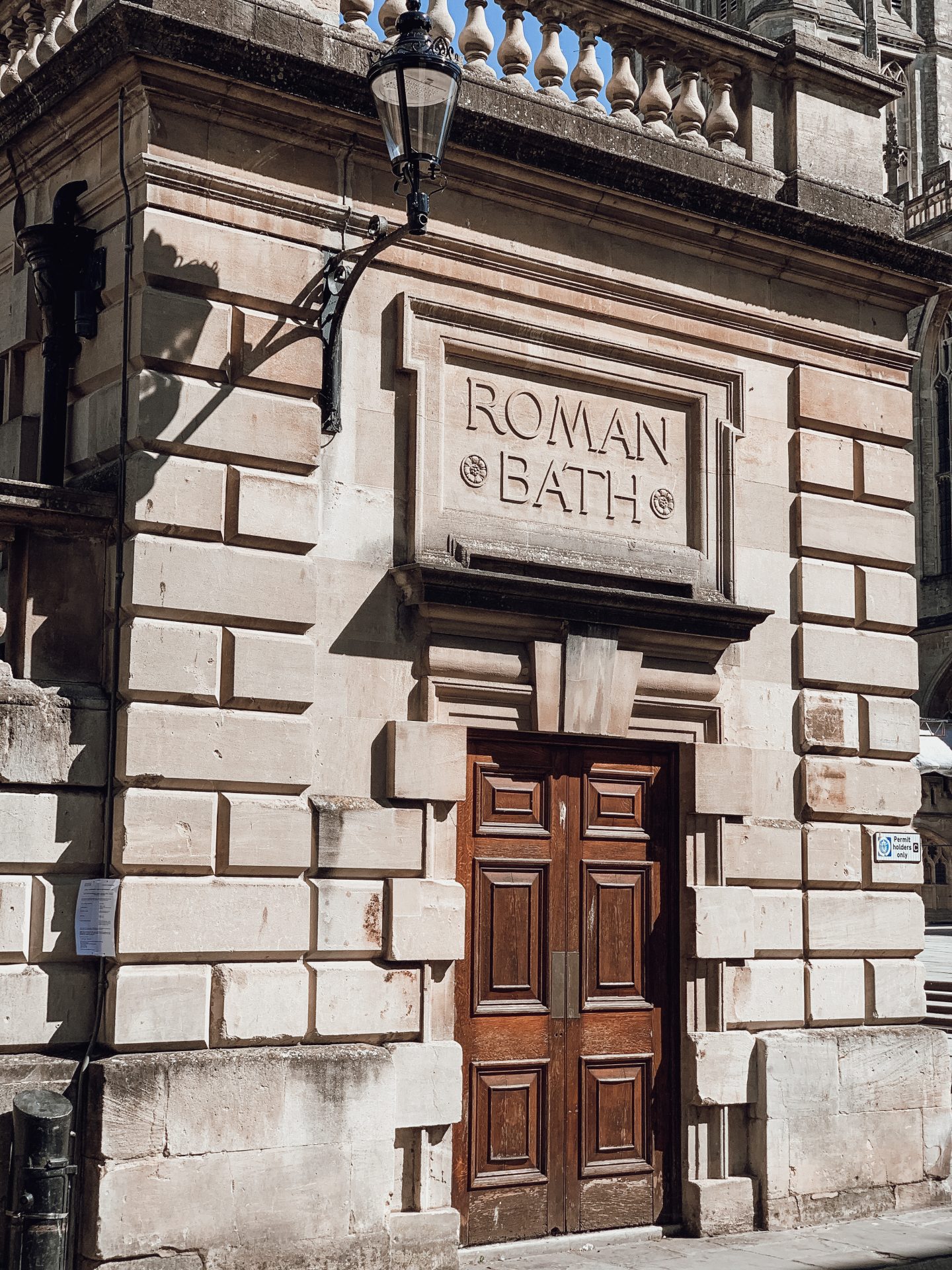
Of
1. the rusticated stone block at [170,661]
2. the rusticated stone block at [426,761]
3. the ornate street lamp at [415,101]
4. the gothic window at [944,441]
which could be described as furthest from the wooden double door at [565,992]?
the gothic window at [944,441]

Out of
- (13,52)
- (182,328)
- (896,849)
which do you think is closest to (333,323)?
(182,328)

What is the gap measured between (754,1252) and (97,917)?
4192 mm

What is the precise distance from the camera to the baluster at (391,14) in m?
9.08

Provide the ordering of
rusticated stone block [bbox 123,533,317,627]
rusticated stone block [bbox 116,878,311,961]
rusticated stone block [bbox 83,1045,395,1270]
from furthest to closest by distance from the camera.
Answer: rusticated stone block [bbox 123,533,317,627] < rusticated stone block [bbox 116,878,311,961] < rusticated stone block [bbox 83,1045,395,1270]

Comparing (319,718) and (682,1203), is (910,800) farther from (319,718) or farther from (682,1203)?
(319,718)

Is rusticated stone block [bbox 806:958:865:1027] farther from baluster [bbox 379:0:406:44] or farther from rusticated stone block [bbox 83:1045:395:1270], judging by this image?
baluster [bbox 379:0:406:44]

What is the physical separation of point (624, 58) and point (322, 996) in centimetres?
601

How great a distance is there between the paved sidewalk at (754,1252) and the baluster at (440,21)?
683 centimetres

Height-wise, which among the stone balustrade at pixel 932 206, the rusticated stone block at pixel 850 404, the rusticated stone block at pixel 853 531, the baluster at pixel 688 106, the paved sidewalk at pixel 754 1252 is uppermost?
the stone balustrade at pixel 932 206

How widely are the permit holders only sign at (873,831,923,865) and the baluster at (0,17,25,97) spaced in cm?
707

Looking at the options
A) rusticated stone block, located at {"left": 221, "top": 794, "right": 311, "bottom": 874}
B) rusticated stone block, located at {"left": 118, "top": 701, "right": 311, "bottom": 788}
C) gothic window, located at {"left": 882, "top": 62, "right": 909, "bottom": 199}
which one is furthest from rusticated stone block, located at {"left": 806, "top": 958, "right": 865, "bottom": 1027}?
gothic window, located at {"left": 882, "top": 62, "right": 909, "bottom": 199}

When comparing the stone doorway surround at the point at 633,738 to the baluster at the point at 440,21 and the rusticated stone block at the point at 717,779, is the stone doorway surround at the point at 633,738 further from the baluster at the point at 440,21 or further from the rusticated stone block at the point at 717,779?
the baluster at the point at 440,21

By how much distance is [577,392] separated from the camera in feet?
31.2

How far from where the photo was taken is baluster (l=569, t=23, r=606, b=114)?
32.0 feet
